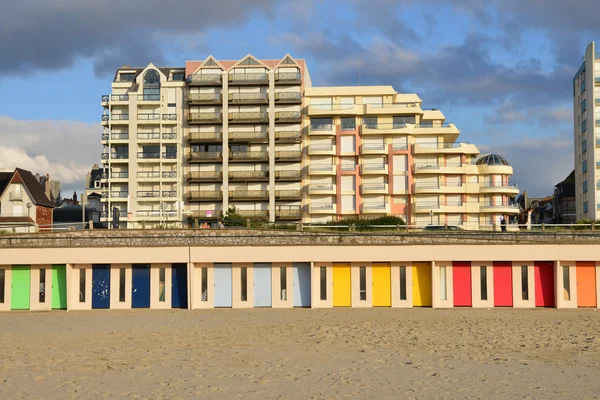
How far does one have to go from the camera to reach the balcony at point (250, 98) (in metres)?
78.8

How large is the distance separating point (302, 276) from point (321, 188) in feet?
132

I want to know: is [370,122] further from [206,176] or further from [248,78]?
[206,176]

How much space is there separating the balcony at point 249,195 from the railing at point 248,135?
583 cm

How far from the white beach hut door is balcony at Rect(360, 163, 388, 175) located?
40.7m

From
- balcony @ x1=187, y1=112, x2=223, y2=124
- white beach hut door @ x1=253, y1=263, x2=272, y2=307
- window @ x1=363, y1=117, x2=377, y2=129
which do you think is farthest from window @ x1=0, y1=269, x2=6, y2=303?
window @ x1=363, y1=117, x2=377, y2=129

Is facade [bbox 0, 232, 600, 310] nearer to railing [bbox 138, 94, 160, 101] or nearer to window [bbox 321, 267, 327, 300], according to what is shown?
window [bbox 321, 267, 327, 300]

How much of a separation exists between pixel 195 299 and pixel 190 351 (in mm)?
14491

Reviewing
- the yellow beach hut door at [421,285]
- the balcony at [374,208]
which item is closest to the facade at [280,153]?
the balcony at [374,208]

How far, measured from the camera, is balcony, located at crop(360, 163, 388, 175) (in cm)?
7700

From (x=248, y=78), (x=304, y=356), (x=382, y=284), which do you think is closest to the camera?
(x=304, y=356)

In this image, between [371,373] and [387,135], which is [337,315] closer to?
[371,373]

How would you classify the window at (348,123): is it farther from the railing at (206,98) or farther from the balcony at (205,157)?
the balcony at (205,157)

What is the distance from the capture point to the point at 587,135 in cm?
7700

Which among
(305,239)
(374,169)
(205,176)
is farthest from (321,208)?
(305,239)
